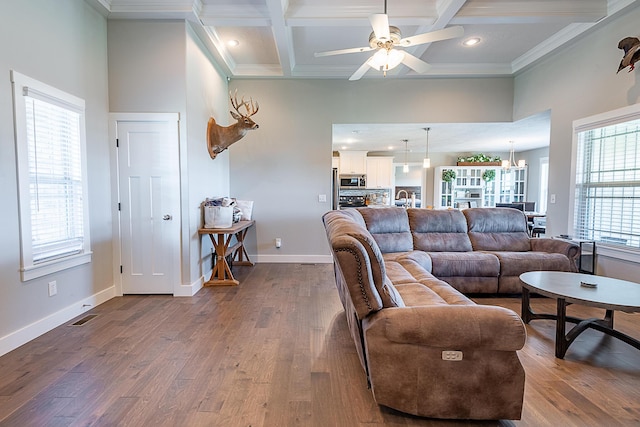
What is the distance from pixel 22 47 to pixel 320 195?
3.67m

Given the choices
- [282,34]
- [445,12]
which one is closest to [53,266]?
[282,34]

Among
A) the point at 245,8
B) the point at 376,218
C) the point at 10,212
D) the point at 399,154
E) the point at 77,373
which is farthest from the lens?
the point at 399,154

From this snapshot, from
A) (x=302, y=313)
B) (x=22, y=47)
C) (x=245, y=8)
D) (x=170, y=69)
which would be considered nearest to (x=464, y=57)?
(x=245, y=8)

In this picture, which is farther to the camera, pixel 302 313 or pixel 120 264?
pixel 120 264

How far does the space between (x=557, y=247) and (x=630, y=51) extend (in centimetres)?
209

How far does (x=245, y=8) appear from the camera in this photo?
3137 millimetres

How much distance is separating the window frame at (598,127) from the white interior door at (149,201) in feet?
15.7

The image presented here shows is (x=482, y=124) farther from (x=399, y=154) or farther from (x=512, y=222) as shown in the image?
(x=399, y=154)

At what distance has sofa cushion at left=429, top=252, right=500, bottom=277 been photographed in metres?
3.28

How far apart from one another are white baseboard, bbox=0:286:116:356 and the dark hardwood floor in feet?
0.25

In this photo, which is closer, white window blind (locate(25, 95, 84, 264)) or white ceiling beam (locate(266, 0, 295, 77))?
white window blind (locate(25, 95, 84, 264))

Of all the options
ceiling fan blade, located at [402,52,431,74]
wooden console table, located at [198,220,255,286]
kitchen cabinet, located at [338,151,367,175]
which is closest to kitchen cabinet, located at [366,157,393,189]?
kitchen cabinet, located at [338,151,367,175]

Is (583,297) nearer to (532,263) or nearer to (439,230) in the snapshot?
(532,263)

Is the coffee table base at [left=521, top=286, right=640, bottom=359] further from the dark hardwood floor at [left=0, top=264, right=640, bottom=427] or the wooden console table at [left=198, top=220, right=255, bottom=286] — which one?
the wooden console table at [left=198, top=220, right=255, bottom=286]
